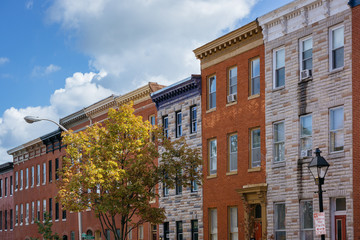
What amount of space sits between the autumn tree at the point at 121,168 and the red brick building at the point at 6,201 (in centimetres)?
4393

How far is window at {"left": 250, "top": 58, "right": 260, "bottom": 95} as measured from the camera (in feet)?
113

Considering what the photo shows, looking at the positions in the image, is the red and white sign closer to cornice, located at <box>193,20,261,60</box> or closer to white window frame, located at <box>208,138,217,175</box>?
cornice, located at <box>193,20,261,60</box>

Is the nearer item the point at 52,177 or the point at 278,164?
the point at 278,164

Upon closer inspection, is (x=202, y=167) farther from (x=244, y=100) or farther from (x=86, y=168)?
(x=86, y=168)

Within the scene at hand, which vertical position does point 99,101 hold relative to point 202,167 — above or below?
above

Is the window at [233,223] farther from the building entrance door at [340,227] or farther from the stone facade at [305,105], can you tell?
the building entrance door at [340,227]

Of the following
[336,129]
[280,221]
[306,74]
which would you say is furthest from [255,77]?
[280,221]

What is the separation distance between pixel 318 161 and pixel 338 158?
250 inches

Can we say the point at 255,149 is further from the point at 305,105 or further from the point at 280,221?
the point at 305,105

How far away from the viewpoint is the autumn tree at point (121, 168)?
33688mm

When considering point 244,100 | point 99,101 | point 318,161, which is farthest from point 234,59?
point 99,101

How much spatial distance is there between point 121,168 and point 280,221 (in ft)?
28.9

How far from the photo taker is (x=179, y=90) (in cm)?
4141

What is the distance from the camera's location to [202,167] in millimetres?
38750
